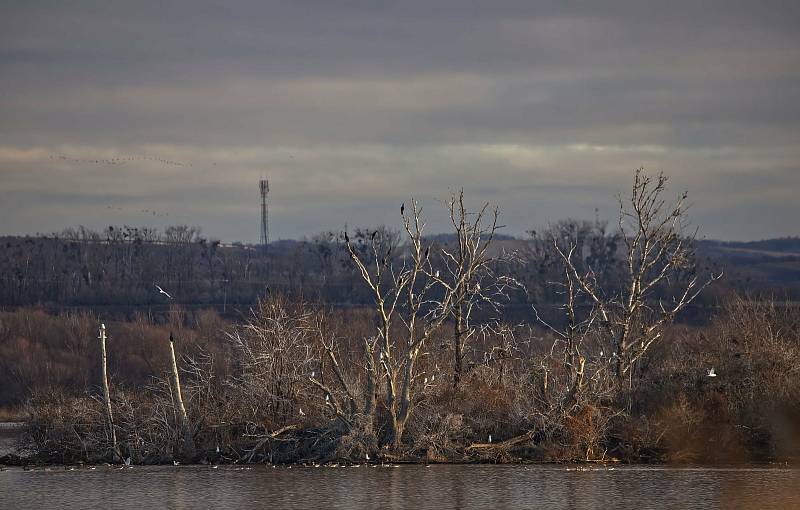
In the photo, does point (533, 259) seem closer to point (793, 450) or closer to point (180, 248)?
point (180, 248)

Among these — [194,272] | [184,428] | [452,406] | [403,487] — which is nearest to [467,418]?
[452,406]

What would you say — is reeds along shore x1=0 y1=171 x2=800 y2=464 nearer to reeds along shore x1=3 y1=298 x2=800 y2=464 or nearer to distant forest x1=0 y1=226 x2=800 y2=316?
reeds along shore x1=3 y1=298 x2=800 y2=464

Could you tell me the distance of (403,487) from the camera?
32406 mm

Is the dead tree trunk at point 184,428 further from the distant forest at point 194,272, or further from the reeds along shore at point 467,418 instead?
the distant forest at point 194,272

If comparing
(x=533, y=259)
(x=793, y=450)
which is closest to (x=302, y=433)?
(x=793, y=450)

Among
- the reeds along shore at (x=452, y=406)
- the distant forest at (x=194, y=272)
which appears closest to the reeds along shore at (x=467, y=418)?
the reeds along shore at (x=452, y=406)

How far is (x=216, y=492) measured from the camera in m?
32.3

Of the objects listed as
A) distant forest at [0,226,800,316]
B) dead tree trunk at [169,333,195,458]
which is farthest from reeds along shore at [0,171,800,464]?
distant forest at [0,226,800,316]

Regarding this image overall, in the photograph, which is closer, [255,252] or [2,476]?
[2,476]

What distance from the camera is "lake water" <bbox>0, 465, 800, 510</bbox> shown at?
29.6m

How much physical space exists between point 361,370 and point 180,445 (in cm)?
818

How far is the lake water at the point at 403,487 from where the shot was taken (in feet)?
97.0

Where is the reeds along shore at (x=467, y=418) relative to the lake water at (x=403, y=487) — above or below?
above

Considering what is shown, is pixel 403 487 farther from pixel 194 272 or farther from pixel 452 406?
pixel 194 272
